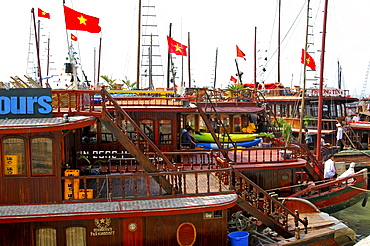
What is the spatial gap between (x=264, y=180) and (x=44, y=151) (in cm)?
880

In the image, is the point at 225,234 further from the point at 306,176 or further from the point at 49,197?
the point at 306,176

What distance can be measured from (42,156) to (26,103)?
1523 mm

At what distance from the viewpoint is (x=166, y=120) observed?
50.0ft

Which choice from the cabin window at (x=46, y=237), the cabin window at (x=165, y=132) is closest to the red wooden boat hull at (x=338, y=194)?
the cabin window at (x=165, y=132)

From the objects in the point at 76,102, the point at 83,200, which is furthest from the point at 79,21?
the point at 83,200

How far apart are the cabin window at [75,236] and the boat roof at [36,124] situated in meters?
2.84

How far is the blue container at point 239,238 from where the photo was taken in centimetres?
1056

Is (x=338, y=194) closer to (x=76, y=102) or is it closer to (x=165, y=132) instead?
(x=165, y=132)

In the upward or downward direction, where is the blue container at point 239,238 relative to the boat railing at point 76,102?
Result: downward

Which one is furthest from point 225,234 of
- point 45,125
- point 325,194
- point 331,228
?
point 325,194

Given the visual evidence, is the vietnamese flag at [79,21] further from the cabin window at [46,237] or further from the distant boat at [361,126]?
the distant boat at [361,126]

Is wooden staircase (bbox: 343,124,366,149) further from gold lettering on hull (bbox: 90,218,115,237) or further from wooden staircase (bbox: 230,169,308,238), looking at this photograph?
gold lettering on hull (bbox: 90,218,115,237)

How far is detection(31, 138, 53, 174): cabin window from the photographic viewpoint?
9609 millimetres

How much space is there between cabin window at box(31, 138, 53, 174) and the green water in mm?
13656
